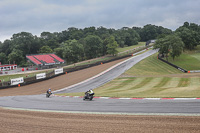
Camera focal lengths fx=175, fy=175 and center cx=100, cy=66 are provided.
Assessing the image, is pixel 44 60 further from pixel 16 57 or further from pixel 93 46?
pixel 16 57

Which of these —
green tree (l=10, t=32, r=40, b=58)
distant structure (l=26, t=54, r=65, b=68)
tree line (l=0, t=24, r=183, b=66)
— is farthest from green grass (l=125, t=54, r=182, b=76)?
green tree (l=10, t=32, r=40, b=58)

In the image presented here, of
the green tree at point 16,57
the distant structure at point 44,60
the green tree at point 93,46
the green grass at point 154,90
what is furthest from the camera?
the green tree at point 16,57

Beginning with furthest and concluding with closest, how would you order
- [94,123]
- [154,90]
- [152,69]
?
[152,69], [154,90], [94,123]

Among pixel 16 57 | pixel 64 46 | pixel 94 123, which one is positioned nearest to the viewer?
pixel 94 123

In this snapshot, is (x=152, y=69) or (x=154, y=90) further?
(x=152, y=69)

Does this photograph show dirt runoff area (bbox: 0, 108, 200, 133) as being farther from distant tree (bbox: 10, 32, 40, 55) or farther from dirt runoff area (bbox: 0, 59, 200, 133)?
distant tree (bbox: 10, 32, 40, 55)

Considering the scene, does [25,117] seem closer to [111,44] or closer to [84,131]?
[84,131]

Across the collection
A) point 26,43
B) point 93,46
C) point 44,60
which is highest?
point 26,43

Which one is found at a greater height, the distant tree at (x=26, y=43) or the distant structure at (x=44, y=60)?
the distant tree at (x=26, y=43)

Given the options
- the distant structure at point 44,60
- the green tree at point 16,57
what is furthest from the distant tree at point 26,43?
the distant structure at point 44,60

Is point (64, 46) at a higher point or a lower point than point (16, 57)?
higher

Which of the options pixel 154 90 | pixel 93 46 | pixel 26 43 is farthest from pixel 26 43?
pixel 154 90

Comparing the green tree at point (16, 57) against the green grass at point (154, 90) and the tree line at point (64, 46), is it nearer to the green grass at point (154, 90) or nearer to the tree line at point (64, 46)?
the tree line at point (64, 46)

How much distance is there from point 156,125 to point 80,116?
5643mm
